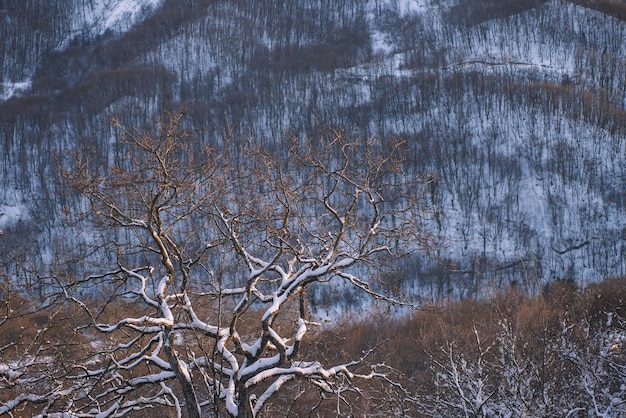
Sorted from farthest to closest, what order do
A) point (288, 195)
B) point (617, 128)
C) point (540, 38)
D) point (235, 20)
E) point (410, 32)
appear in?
1. point (235, 20)
2. point (410, 32)
3. point (540, 38)
4. point (617, 128)
5. point (288, 195)

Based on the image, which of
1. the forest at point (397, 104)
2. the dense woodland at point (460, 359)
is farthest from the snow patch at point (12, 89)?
the dense woodland at point (460, 359)

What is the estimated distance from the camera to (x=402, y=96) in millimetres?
79312

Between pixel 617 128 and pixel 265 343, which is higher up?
pixel 265 343

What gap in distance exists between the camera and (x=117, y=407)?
624 cm

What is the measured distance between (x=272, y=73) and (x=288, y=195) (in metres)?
84.4

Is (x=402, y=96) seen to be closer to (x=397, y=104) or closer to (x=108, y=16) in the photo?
(x=397, y=104)

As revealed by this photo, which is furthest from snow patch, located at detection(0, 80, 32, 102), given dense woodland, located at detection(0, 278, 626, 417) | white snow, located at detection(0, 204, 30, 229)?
dense woodland, located at detection(0, 278, 626, 417)

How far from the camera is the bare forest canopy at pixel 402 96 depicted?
60.5 meters

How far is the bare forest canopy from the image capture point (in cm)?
6053

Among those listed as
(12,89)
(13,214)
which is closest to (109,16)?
(12,89)

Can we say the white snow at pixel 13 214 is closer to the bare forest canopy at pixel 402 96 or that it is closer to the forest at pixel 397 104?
the forest at pixel 397 104

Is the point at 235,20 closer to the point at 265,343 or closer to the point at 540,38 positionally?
the point at 540,38

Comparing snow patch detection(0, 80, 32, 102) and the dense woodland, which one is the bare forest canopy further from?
the dense woodland

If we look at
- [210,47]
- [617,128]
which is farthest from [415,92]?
[210,47]
